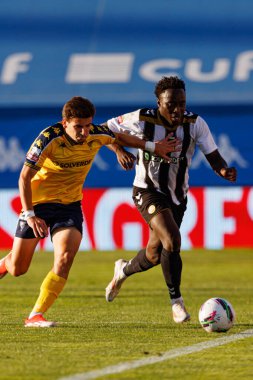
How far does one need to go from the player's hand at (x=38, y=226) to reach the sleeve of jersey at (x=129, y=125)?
1.56 metres

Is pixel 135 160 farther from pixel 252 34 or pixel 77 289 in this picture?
pixel 252 34

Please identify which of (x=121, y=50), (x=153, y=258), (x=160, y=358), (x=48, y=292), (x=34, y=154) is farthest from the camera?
(x=121, y=50)

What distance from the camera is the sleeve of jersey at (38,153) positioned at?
8.15 m

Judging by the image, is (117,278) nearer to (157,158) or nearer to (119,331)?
(157,158)

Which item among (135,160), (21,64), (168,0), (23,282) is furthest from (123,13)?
(135,160)

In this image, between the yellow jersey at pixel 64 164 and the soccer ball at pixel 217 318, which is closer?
the soccer ball at pixel 217 318

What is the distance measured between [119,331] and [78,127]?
164 cm

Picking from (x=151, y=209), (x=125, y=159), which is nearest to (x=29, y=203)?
(x=125, y=159)

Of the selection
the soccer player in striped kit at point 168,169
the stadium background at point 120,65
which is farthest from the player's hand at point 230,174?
the stadium background at point 120,65

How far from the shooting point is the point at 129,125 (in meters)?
9.33

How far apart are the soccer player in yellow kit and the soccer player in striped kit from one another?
0.26 m

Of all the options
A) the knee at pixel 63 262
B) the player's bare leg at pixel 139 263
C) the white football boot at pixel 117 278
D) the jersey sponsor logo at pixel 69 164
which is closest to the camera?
the knee at pixel 63 262

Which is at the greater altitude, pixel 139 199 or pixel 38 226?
pixel 139 199

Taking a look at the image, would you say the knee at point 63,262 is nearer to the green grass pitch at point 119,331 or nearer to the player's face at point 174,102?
the green grass pitch at point 119,331
